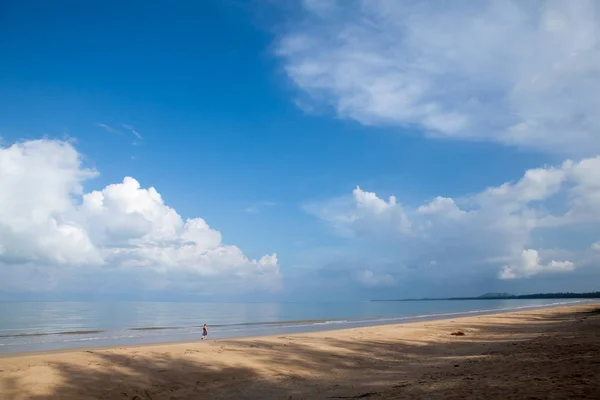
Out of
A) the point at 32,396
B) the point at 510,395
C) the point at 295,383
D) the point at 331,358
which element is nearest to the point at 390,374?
the point at 295,383

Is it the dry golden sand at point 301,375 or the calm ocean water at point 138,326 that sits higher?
the dry golden sand at point 301,375

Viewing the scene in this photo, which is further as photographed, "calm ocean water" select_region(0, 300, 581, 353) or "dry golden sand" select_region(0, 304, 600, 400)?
"calm ocean water" select_region(0, 300, 581, 353)

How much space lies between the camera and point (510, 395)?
32.5ft

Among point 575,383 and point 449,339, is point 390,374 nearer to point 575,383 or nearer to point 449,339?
point 575,383

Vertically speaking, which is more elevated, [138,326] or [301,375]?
[301,375]

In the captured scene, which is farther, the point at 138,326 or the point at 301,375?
the point at 138,326

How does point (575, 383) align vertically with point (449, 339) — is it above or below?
above

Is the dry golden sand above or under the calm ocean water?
above

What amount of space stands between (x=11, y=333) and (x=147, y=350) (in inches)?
1104

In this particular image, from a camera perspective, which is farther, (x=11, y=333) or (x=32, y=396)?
(x=11, y=333)

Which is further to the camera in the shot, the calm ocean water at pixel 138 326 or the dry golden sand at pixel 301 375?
the calm ocean water at pixel 138 326

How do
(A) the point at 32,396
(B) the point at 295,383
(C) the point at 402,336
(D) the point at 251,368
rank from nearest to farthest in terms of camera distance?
(A) the point at 32,396 → (B) the point at 295,383 → (D) the point at 251,368 → (C) the point at 402,336

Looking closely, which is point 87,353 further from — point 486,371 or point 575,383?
point 575,383

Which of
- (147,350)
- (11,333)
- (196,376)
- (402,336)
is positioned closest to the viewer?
(196,376)
